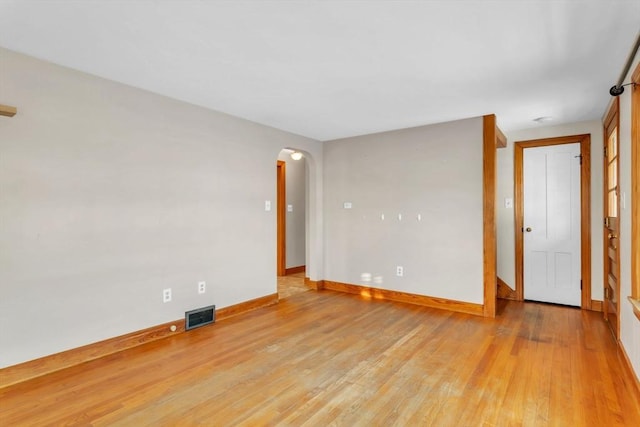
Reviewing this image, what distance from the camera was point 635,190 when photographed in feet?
7.27

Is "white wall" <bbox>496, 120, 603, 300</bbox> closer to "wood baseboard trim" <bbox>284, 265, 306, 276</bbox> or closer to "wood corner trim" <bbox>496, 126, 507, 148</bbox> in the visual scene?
"wood corner trim" <bbox>496, 126, 507, 148</bbox>

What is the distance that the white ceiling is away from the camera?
1.79m

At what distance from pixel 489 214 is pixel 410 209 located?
945 mm

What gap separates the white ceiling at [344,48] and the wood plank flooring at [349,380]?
225 cm

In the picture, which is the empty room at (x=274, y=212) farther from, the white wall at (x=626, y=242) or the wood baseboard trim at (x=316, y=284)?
the wood baseboard trim at (x=316, y=284)

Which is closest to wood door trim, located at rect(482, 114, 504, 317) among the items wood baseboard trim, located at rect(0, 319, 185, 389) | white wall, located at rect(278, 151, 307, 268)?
wood baseboard trim, located at rect(0, 319, 185, 389)

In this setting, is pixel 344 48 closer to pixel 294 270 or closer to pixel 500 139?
pixel 500 139

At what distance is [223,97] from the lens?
315 centimetres

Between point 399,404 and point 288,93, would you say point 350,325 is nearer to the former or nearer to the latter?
point 399,404

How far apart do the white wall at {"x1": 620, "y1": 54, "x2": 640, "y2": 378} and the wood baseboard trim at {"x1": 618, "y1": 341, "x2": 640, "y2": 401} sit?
0.15ft

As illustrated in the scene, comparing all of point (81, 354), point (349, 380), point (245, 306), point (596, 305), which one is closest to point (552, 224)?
point (596, 305)

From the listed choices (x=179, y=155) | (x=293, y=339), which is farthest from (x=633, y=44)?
(x=179, y=155)

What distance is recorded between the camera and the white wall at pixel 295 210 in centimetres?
625

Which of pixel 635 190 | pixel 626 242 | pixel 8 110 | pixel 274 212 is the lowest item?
pixel 626 242
